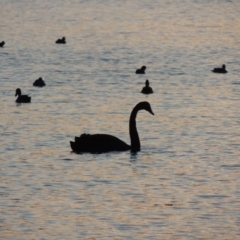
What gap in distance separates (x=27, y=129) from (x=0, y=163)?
6174 mm

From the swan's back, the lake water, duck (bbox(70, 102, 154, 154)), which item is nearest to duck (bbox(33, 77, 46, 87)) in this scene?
the lake water

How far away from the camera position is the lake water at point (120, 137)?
21.8 metres

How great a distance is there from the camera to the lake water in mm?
21797

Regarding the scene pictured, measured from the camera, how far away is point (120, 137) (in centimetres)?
3341

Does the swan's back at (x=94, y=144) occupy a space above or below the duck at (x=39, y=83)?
below

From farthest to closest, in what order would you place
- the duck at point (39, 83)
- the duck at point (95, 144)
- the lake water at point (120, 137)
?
the duck at point (39, 83), the duck at point (95, 144), the lake water at point (120, 137)

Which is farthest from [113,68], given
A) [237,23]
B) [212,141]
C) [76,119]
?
[237,23]

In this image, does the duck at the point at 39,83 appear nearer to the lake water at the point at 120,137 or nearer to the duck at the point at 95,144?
the lake water at the point at 120,137

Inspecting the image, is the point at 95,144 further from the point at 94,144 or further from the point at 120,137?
the point at 120,137

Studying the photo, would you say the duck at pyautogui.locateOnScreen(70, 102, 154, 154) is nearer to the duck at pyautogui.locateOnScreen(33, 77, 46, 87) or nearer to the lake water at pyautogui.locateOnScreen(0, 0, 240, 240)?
the lake water at pyautogui.locateOnScreen(0, 0, 240, 240)

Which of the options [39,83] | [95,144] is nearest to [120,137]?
[95,144]

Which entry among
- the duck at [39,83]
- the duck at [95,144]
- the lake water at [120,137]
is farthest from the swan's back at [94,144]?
the duck at [39,83]

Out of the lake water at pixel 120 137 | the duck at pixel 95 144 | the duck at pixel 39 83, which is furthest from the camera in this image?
the duck at pixel 39 83

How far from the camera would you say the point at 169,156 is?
29484mm
